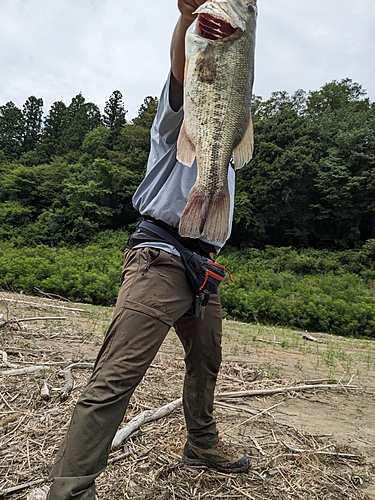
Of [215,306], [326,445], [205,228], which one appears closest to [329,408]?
[326,445]

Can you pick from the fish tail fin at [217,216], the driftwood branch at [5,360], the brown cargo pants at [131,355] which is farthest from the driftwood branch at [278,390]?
the fish tail fin at [217,216]

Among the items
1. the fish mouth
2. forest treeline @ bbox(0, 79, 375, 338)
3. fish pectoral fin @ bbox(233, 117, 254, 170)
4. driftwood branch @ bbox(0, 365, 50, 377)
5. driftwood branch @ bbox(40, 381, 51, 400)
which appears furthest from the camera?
forest treeline @ bbox(0, 79, 375, 338)

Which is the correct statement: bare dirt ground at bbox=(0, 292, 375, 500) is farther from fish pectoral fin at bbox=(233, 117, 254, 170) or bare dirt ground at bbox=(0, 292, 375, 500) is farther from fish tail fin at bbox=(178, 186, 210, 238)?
fish pectoral fin at bbox=(233, 117, 254, 170)

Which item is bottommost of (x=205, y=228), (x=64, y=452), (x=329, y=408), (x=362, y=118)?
(x=329, y=408)

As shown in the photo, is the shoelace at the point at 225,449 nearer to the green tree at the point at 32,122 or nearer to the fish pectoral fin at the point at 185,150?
the fish pectoral fin at the point at 185,150

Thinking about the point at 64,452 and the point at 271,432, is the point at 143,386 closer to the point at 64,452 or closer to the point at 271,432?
the point at 271,432

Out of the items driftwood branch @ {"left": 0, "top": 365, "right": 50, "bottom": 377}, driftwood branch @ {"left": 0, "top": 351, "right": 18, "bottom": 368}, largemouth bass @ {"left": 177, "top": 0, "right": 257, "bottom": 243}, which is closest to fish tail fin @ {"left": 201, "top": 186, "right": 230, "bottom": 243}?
largemouth bass @ {"left": 177, "top": 0, "right": 257, "bottom": 243}

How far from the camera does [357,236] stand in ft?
85.3

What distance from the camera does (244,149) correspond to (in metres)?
1.96

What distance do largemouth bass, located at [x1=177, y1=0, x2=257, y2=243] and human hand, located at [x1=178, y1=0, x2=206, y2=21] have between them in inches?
6.0

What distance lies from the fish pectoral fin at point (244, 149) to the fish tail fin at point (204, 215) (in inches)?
7.8

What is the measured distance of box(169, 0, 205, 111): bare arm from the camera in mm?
1811

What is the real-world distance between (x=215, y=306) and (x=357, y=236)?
2619 cm

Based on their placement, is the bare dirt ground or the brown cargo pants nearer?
the brown cargo pants
